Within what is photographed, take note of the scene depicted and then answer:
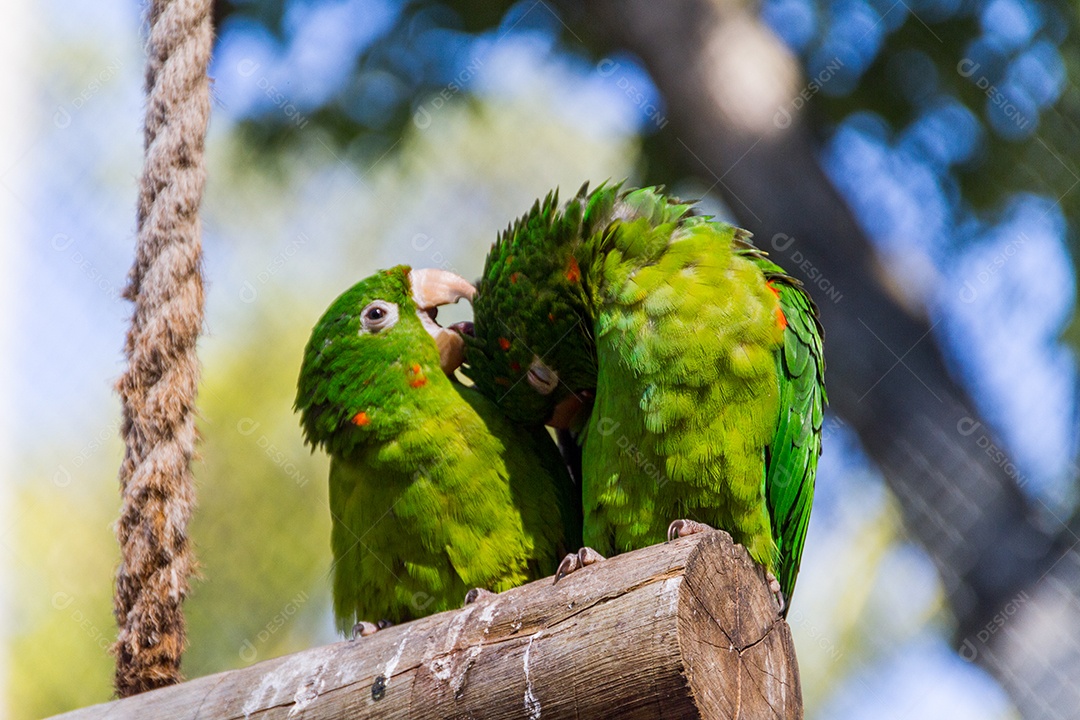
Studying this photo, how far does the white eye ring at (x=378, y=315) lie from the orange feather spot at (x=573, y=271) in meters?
0.61

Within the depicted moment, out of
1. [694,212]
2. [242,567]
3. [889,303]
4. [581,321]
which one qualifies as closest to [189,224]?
[581,321]

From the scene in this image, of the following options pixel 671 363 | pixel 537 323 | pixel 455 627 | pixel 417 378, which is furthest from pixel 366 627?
pixel 671 363

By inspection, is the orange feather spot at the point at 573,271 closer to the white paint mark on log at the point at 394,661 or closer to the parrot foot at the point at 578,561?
the parrot foot at the point at 578,561

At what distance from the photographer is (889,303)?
437 centimetres

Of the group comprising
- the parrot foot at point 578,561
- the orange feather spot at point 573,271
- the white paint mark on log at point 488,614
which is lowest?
the white paint mark on log at point 488,614

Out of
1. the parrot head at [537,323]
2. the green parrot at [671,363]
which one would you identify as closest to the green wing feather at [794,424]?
the green parrot at [671,363]

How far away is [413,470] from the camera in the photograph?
8.81 ft

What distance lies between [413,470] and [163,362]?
738mm

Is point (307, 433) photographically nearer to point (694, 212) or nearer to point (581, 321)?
point (581, 321)

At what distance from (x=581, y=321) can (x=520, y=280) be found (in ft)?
0.77

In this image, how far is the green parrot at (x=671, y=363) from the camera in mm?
2223

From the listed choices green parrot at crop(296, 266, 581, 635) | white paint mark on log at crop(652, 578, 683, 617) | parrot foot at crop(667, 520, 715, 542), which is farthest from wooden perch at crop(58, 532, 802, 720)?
green parrot at crop(296, 266, 581, 635)

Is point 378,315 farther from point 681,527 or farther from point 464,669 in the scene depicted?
point 464,669

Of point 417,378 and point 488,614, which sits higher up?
point 488,614
